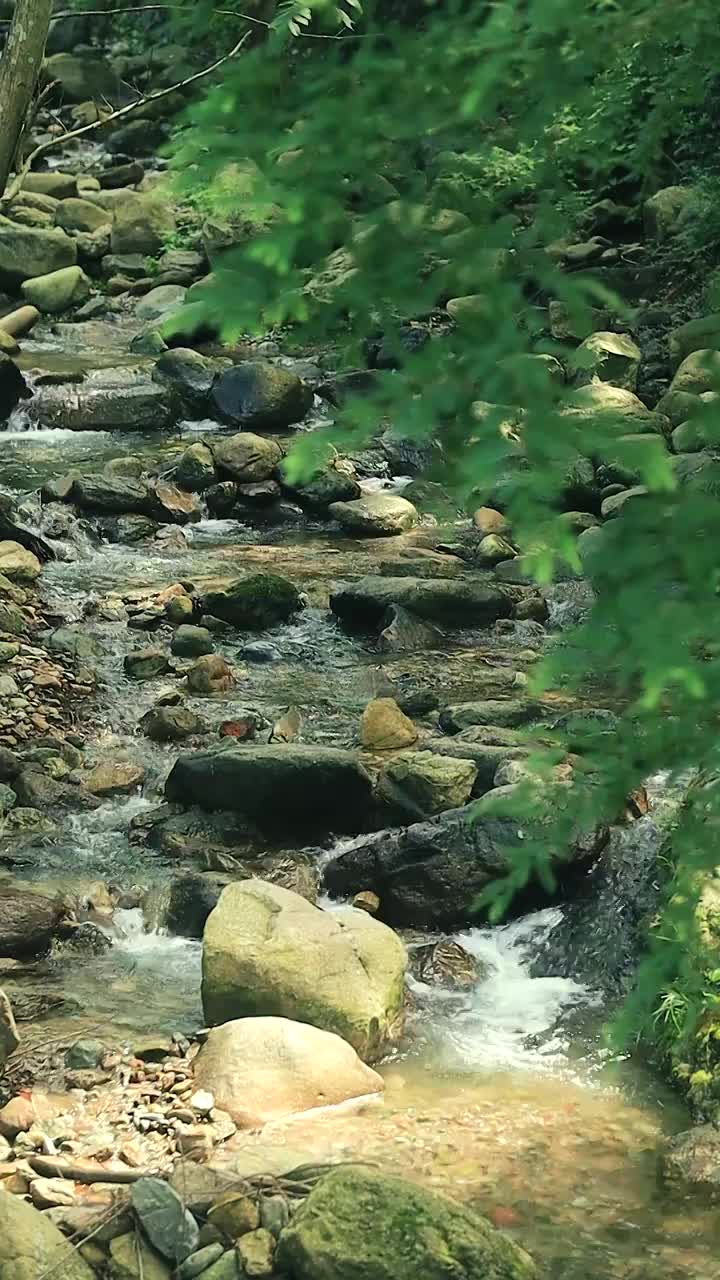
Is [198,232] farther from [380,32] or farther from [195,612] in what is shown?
[380,32]

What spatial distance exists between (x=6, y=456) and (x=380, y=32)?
33.7ft

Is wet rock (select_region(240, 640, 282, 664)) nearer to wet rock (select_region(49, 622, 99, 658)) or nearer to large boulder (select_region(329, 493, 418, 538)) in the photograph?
wet rock (select_region(49, 622, 99, 658))

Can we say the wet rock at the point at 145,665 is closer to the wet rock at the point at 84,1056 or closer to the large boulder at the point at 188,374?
the wet rock at the point at 84,1056

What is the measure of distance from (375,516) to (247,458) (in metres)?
1.16

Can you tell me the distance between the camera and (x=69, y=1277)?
372 centimetres

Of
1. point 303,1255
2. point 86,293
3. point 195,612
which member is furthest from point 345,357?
point 86,293

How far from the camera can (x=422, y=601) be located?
927 cm

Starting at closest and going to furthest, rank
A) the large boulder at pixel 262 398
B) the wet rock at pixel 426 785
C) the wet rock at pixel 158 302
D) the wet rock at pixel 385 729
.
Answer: the wet rock at pixel 426 785 < the wet rock at pixel 385 729 < the large boulder at pixel 262 398 < the wet rock at pixel 158 302

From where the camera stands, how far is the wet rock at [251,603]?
9.14 m

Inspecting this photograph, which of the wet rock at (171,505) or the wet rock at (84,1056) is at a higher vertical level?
the wet rock at (84,1056)

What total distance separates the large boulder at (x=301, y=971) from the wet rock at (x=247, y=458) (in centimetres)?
605

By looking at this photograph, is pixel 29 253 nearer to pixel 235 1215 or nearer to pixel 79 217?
pixel 79 217

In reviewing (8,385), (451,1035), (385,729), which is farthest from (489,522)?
(451,1035)

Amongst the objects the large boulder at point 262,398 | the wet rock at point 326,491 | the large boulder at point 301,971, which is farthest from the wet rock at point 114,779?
the large boulder at point 262,398
